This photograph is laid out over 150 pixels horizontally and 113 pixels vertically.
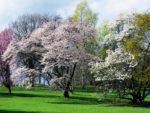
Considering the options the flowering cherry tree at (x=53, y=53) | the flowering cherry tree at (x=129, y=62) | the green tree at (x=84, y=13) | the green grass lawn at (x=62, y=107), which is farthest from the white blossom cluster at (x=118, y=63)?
the green tree at (x=84, y=13)

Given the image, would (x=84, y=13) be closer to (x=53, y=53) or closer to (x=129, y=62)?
(x=53, y=53)

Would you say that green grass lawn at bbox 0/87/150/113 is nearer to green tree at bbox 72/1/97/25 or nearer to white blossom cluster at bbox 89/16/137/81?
white blossom cluster at bbox 89/16/137/81

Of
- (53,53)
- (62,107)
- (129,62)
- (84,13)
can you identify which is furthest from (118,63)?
(84,13)

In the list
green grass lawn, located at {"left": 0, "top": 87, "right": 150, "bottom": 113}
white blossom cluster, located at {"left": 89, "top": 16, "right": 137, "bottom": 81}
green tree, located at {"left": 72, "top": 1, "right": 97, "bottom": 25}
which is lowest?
green grass lawn, located at {"left": 0, "top": 87, "right": 150, "bottom": 113}

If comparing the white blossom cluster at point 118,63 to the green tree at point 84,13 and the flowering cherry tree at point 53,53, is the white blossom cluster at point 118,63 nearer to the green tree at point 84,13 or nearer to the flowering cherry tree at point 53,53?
the flowering cherry tree at point 53,53

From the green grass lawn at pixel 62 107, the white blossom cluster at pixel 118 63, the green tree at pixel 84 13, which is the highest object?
the green tree at pixel 84 13

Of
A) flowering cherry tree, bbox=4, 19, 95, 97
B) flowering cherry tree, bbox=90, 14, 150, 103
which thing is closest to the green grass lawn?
flowering cherry tree, bbox=90, 14, 150, 103

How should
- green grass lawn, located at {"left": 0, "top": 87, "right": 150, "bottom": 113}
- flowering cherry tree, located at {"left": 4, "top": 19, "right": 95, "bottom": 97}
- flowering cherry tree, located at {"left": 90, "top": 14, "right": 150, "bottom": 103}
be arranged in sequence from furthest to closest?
1. flowering cherry tree, located at {"left": 4, "top": 19, "right": 95, "bottom": 97}
2. flowering cherry tree, located at {"left": 90, "top": 14, "right": 150, "bottom": 103}
3. green grass lawn, located at {"left": 0, "top": 87, "right": 150, "bottom": 113}

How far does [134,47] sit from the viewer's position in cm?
5031

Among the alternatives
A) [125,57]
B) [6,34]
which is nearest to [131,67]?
[125,57]

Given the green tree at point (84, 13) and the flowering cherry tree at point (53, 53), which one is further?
the green tree at point (84, 13)

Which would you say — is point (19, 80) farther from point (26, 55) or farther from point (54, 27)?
point (54, 27)

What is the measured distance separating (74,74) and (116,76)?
12549mm

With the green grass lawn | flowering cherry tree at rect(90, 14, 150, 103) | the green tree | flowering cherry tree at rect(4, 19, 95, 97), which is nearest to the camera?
the green grass lawn
